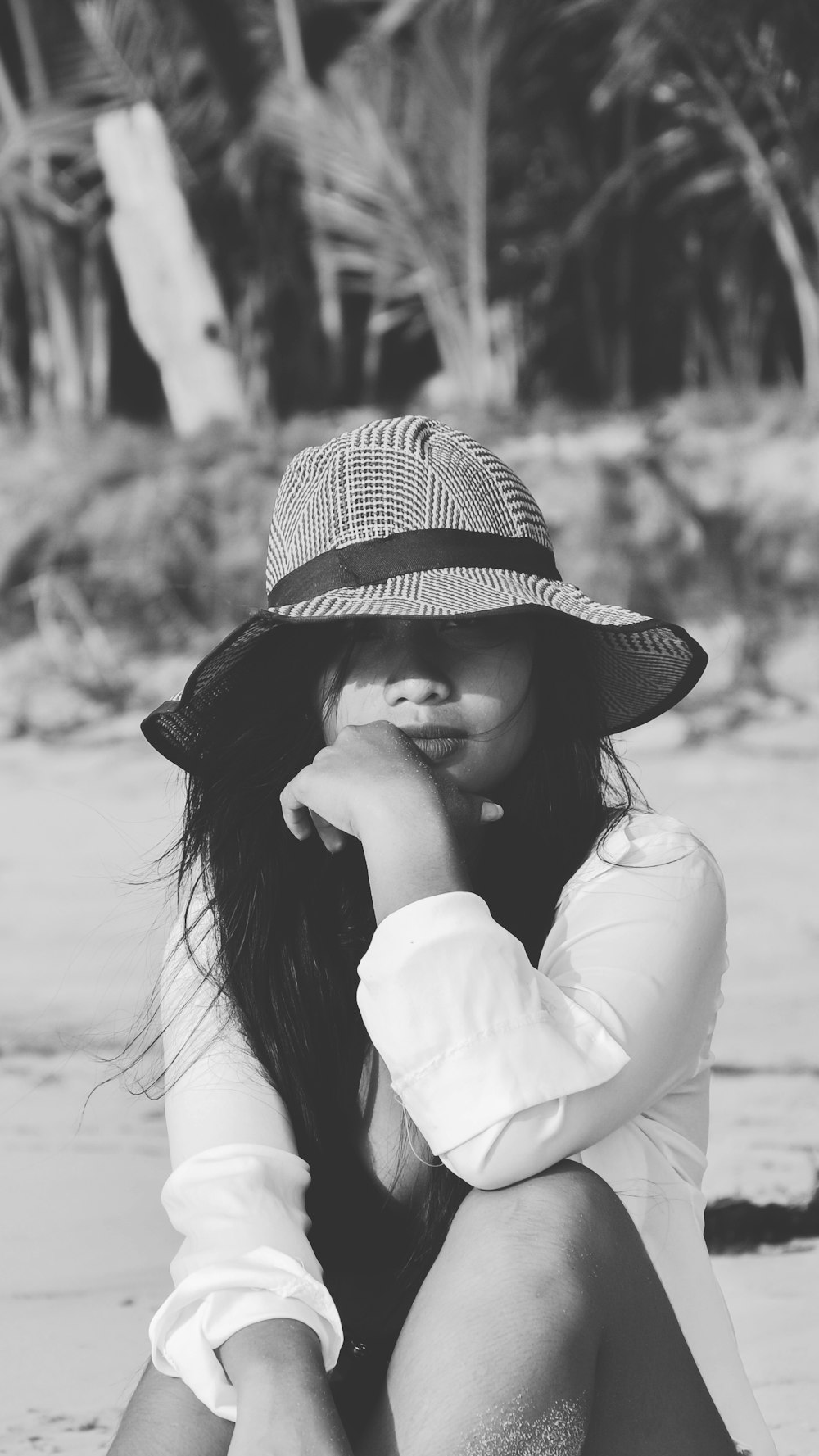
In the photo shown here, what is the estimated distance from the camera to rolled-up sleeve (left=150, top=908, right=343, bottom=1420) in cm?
140

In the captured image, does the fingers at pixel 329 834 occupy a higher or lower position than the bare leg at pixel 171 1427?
higher

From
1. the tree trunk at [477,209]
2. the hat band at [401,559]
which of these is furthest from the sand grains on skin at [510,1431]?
the tree trunk at [477,209]

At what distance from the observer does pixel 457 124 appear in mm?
7672

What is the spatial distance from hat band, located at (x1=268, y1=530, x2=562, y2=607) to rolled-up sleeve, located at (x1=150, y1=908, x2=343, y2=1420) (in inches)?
18.6

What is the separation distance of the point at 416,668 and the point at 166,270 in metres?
6.93

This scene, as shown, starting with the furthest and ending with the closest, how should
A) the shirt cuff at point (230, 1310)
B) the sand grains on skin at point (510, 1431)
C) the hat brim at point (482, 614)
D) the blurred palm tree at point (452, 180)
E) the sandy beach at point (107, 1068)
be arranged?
the blurred palm tree at point (452, 180) → the sandy beach at point (107, 1068) → the hat brim at point (482, 614) → the shirt cuff at point (230, 1310) → the sand grains on skin at point (510, 1431)

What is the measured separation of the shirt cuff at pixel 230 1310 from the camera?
1.39 meters

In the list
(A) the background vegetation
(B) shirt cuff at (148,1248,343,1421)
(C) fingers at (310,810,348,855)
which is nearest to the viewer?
(B) shirt cuff at (148,1248,343,1421)

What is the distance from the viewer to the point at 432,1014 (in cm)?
133

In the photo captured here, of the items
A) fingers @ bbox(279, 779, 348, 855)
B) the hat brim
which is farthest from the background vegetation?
fingers @ bbox(279, 779, 348, 855)

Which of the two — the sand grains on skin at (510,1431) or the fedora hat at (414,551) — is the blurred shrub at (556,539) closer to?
the fedora hat at (414,551)

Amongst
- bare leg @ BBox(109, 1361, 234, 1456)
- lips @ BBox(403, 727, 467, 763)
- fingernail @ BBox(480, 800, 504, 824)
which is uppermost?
lips @ BBox(403, 727, 467, 763)

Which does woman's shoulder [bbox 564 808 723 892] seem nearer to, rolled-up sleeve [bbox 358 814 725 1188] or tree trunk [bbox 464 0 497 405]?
Answer: rolled-up sleeve [bbox 358 814 725 1188]

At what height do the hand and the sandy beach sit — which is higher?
the hand
